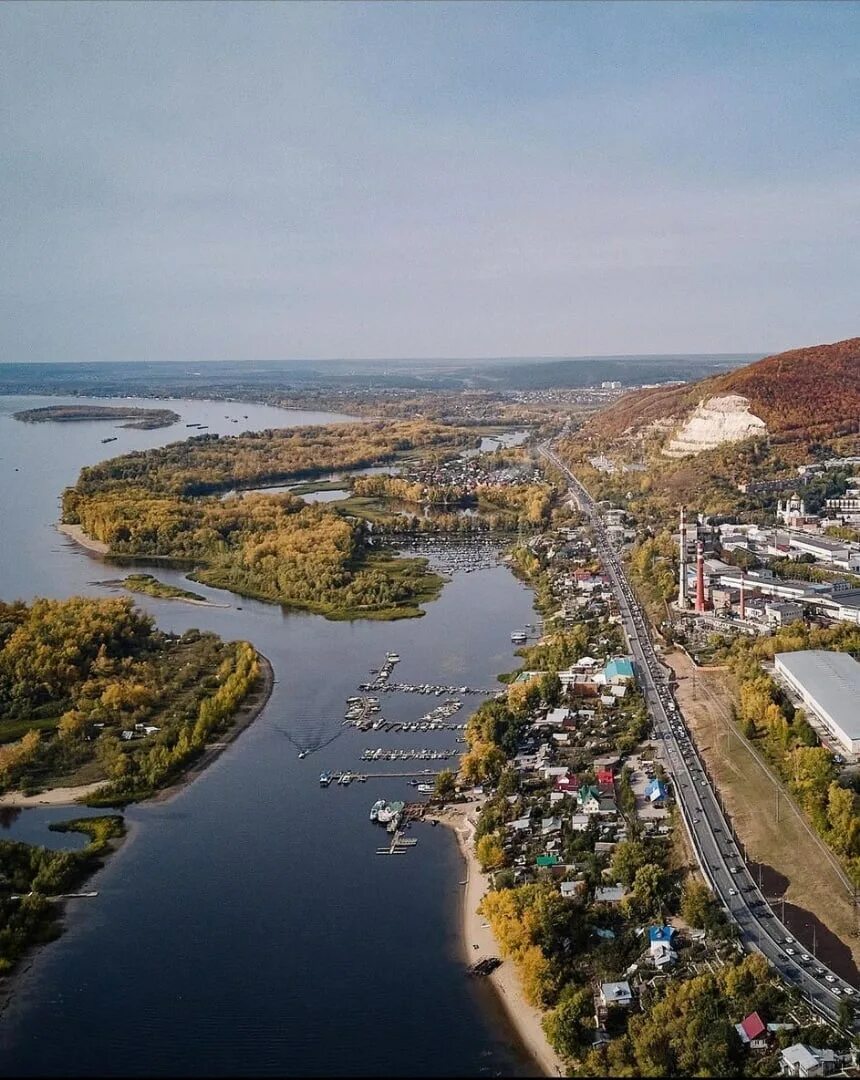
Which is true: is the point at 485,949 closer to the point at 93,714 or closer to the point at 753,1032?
the point at 753,1032

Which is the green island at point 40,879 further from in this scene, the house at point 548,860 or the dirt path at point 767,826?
the dirt path at point 767,826

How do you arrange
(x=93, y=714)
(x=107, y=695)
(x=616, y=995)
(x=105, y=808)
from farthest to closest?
(x=107, y=695) → (x=93, y=714) → (x=105, y=808) → (x=616, y=995)

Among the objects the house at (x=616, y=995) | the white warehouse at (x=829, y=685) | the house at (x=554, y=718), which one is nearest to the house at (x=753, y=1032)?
the house at (x=616, y=995)

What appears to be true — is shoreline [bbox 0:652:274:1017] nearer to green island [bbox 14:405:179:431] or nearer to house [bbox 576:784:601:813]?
house [bbox 576:784:601:813]

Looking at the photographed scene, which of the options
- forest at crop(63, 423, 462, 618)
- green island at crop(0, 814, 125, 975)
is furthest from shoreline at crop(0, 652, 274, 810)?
forest at crop(63, 423, 462, 618)

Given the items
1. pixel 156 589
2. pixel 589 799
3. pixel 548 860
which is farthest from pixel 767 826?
pixel 156 589

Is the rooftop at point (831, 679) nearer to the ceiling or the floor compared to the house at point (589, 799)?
nearer to the ceiling

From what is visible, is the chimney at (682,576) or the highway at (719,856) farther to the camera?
the chimney at (682,576)
